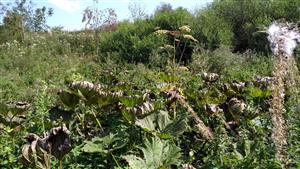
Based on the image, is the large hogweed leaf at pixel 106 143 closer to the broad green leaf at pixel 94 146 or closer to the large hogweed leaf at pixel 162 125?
the broad green leaf at pixel 94 146

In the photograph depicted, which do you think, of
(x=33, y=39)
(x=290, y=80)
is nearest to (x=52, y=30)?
(x=33, y=39)

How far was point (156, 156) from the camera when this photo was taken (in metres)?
2.40

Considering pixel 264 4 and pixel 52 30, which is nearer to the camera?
pixel 264 4

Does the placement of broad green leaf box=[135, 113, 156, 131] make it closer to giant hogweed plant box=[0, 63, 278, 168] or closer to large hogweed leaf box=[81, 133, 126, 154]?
giant hogweed plant box=[0, 63, 278, 168]

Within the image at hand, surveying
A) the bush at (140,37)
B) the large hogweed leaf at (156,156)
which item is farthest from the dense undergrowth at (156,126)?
the bush at (140,37)

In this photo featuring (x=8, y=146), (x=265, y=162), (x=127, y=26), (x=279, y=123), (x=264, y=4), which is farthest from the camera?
(x=127, y=26)

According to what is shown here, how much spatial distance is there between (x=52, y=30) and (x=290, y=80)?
15425 millimetres

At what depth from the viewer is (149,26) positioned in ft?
43.1

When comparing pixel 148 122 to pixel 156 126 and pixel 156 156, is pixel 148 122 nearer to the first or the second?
pixel 156 126

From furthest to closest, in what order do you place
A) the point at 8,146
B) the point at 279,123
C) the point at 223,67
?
the point at 223,67, the point at 8,146, the point at 279,123

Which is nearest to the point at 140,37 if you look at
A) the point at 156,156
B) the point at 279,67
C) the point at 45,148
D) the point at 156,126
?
the point at 156,126

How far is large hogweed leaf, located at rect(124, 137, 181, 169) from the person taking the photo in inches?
92.5

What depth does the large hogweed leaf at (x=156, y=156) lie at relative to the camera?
7.71ft

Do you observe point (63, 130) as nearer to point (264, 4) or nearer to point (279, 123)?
point (279, 123)
